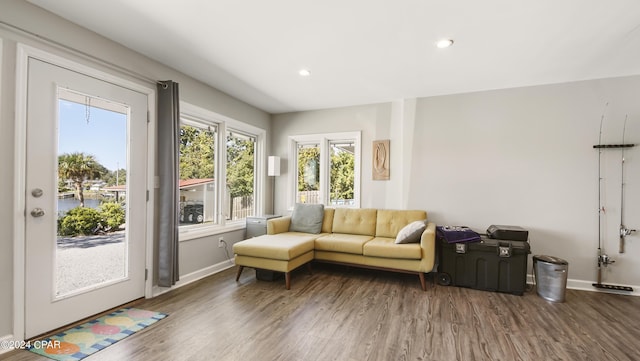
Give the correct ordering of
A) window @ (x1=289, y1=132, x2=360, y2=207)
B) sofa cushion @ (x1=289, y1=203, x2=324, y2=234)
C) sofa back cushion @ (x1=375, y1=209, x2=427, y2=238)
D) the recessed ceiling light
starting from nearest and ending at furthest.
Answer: the recessed ceiling light, sofa back cushion @ (x1=375, y1=209, x2=427, y2=238), sofa cushion @ (x1=289, y1=203, x2=324, y2=234), window @ (x1=289, y1=132, x2=360, y2=207)

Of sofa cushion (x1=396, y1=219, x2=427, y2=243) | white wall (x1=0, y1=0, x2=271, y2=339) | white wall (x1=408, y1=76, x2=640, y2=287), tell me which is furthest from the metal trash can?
white wall (x1=0, y1=0, x2=271, y2=339)

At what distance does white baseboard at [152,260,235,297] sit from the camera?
302cm

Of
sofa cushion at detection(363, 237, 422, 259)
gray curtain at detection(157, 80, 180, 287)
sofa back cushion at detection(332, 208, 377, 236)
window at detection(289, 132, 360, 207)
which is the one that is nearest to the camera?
gray curtain at detection(157, 80, 180, 287)

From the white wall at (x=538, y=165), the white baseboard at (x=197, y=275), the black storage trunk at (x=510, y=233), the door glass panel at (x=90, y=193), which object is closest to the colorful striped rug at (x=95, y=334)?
the door glass panel at (x=90, y=193)

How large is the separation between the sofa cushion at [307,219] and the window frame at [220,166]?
80 centimetres

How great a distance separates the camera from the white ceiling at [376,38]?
2096mm

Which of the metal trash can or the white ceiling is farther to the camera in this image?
the metal trash can

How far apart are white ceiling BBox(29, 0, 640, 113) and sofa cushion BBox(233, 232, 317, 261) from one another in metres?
2.01

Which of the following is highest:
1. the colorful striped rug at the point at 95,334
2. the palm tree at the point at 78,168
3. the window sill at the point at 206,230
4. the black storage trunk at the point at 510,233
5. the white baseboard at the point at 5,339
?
the palm tree at the point at 78,168

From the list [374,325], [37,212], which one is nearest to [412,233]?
[374,325]

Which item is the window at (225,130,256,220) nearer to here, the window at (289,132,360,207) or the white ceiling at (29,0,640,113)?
the window at (289,132,360,207)

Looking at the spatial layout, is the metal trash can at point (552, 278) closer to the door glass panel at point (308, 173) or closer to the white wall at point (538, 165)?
the white wall at point (538, 165)

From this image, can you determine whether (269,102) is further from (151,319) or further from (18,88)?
(151,319)

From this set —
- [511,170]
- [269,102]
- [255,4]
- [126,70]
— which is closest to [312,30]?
[255,4]
